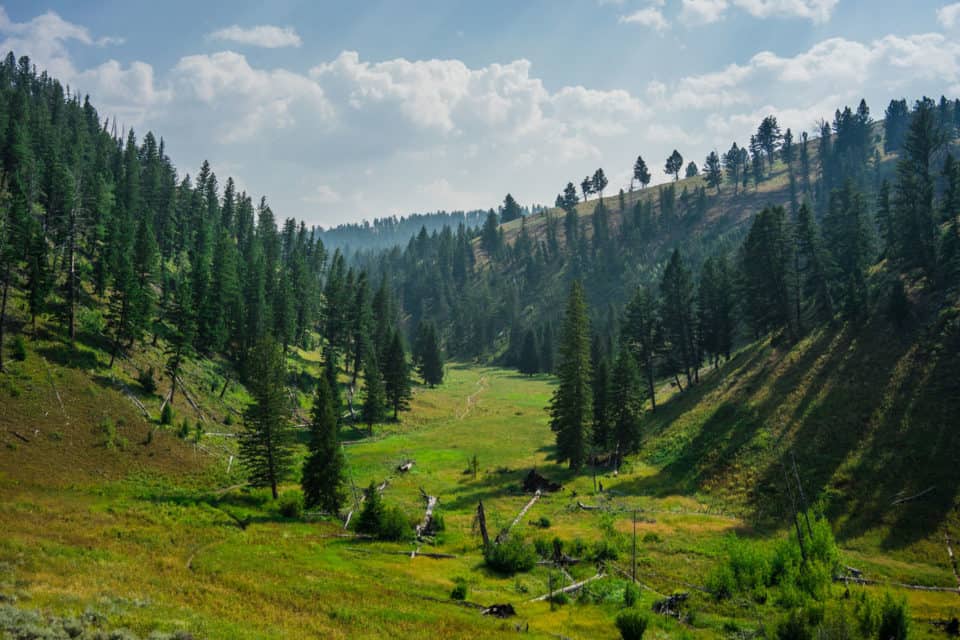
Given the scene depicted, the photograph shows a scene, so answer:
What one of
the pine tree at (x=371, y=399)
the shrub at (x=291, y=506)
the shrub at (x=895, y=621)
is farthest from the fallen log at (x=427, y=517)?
the pine tree at (x=371, y=399)

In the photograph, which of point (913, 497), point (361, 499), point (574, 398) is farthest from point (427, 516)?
point (913, 497)

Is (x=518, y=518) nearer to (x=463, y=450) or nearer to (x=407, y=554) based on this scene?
(x=407, y=554)

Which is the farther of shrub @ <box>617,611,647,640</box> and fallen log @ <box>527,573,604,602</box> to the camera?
fallen log @ <box>527,573,604,602</box>

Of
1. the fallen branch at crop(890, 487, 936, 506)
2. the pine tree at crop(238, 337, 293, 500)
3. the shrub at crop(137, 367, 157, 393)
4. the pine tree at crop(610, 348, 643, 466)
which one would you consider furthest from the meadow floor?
the shrub at crop(137, 367, 157, 393)

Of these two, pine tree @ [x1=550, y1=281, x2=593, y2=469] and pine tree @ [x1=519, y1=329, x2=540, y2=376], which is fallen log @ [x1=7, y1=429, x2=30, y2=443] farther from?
pine tree @ [x1=519, y1=329, x2=540, y2=376]

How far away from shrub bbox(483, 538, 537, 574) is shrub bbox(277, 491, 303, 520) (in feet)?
56.7

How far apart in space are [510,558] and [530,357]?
103 metres

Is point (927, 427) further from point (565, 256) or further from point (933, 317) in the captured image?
point (565, 256)

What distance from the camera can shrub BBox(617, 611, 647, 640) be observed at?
21438 mm

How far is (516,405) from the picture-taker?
96.0 m

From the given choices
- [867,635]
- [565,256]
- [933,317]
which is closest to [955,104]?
[565,256]

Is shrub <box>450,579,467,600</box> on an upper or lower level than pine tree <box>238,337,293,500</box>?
lower

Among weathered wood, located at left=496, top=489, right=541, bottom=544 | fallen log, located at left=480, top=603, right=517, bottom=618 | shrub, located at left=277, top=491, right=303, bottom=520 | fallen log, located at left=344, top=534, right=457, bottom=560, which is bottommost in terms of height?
weathered wood, located at left=496, top=489, right=541, bottom=544

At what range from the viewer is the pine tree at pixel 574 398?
56.0 meters
